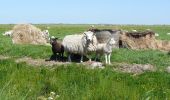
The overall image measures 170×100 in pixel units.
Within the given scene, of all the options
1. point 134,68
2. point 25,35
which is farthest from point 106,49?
point 25,35

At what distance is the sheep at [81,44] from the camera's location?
2342cm


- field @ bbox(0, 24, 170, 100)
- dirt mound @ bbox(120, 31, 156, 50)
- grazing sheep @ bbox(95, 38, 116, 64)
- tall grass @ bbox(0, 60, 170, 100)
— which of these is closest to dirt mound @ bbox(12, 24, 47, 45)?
dirt mound @ bbox(120, 31, 156, 50)

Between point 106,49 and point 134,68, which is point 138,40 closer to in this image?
point 106,49

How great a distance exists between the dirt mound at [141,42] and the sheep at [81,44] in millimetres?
8773

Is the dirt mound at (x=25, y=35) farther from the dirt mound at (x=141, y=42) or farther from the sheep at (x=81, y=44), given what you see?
the sheep at (x=81, y=44)

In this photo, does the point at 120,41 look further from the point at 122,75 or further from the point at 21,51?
the point at 122,75

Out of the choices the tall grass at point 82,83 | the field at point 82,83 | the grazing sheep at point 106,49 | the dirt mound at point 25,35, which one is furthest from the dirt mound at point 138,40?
the tall grass at point 82,83

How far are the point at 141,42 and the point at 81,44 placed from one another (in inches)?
409

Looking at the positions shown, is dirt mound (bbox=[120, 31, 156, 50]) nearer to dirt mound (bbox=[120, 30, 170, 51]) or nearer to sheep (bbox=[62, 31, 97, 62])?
dirt mound (bbox=[120, 30, 170, 51])

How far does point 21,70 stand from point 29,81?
7.02ft

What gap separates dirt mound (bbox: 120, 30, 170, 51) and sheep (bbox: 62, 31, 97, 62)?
877 cm

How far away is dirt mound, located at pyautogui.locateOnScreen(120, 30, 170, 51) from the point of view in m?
32.6

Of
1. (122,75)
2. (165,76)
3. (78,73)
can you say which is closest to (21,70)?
(78,73)

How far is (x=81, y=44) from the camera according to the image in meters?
23.7
